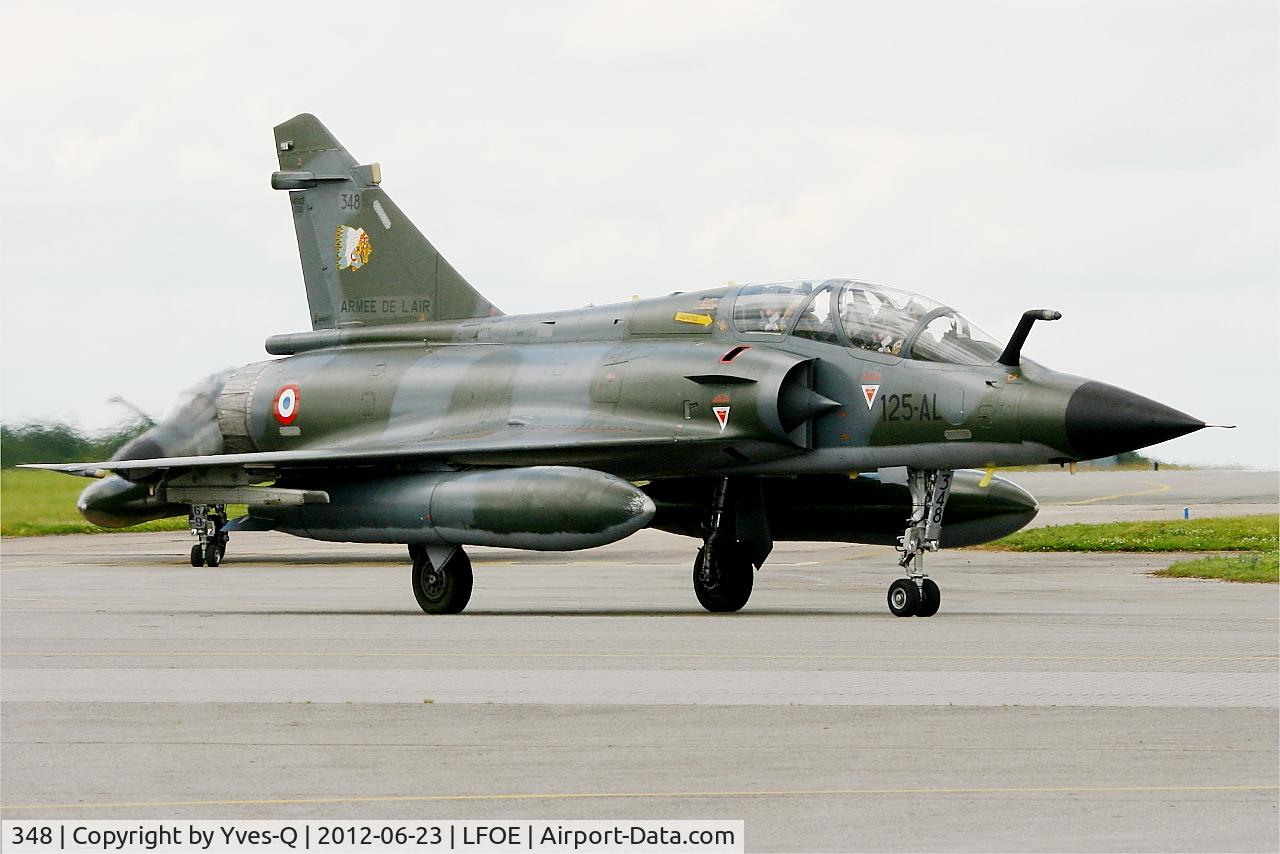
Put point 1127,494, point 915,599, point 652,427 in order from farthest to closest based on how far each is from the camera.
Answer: point 1127,494
point 652,427
point 915,599

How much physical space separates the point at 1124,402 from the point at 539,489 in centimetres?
504

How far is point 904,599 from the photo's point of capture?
1608 cm

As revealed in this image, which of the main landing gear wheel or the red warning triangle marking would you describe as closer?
the red warning triangle marking

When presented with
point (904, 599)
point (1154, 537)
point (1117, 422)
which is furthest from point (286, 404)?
point (1154, 537)

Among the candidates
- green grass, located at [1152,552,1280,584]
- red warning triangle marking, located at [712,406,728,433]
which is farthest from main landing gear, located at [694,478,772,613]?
green grass, located at [1152,552,1280,584]

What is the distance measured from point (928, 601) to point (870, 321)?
2585mm

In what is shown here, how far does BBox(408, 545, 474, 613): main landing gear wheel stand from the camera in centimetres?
1727

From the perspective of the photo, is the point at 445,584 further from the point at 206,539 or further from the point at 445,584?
the point at 206,539

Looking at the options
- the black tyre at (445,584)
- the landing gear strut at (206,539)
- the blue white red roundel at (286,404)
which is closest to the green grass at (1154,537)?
the landing gear strut at (206,539)

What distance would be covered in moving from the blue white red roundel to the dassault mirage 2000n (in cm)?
2

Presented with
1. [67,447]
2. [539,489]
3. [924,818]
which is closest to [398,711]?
[924,818]

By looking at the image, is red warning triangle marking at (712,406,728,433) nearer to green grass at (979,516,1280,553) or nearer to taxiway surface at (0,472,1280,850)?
taxiway surface at (0,472,1280,850)

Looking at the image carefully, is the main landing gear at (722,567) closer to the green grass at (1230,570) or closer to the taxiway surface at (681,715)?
the taxiway surface at (681,715)

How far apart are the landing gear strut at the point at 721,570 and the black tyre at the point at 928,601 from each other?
235 centimetres
